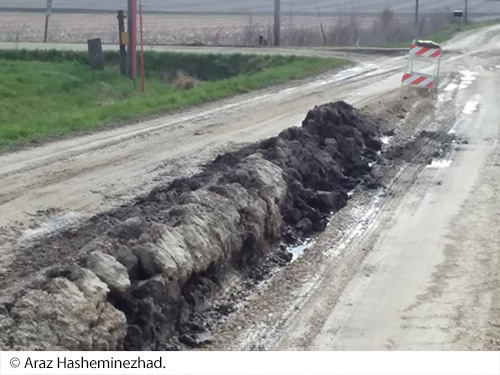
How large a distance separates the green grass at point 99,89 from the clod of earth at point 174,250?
5.38 meters

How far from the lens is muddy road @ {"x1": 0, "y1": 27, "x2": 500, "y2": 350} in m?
8.59

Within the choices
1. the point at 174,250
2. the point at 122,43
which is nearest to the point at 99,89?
the point at 122,43

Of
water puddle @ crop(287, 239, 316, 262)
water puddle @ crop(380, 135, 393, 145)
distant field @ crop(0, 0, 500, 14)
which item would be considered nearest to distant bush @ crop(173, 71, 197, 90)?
water puddle @ crop(380, 135, 393, 145)

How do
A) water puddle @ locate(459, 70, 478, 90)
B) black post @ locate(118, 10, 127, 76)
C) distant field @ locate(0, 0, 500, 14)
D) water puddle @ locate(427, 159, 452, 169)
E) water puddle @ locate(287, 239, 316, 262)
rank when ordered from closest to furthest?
1. water puddle @ locate(287, 239, 316, 262)
2. water puddle @ locate(427, 159, 452, 169)
3. water puddle @ locate(459, 70, 478, 90)
4. black post @ locate(118, 10, 127, 76)
5. distant field @ locate(0, 0, 500, 14)

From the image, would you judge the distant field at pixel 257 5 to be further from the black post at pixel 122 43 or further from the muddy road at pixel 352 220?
the muddy road at pixel 352 220

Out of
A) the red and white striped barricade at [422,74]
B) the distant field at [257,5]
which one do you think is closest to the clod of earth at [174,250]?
the red and white striped barricade at [422,74]

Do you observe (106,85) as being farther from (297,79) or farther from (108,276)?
(108,276)

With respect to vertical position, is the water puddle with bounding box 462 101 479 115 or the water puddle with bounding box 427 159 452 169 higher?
the water puddle with bounding box 462 101 479 115

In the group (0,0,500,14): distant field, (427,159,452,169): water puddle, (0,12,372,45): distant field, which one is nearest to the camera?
(427,159,452,169): water puddle

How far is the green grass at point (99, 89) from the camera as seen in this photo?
19.5 metres

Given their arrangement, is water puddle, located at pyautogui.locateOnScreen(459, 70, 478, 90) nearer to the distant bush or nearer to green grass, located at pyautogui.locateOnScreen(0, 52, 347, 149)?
green grass, located at pyautogui.locateOnScreen(0, 52, 347, 149)

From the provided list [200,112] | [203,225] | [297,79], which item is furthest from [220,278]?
[297,79]

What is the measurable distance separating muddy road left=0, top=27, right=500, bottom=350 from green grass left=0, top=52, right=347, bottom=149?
0.88 metres

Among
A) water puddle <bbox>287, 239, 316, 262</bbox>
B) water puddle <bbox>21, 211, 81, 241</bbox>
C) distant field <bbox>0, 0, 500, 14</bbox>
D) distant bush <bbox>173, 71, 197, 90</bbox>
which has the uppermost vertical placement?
distant field <bbox>0, 0, 500, 14</bbox>
